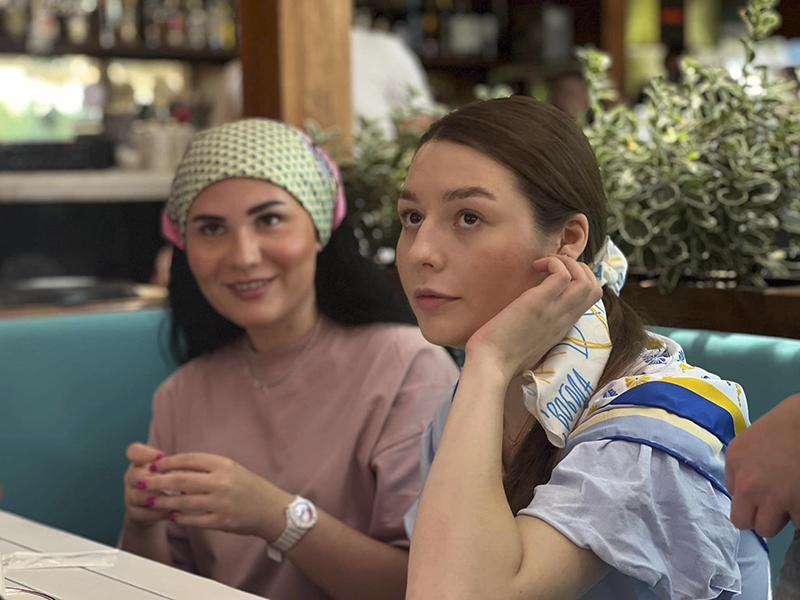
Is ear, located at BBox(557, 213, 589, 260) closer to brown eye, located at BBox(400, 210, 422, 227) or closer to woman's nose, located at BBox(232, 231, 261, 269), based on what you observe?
brown eye, located at BBox(400, 210, 422, 227)

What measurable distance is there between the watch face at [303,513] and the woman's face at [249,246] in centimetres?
33

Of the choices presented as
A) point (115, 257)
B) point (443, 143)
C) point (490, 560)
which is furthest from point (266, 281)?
point (115, 257)

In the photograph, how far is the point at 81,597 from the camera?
1.13 meters

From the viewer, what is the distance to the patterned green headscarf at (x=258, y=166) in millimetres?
1722

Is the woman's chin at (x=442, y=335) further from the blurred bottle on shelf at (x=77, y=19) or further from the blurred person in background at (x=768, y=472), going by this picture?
the blurred bottle on shelf at (x=77, y=19)

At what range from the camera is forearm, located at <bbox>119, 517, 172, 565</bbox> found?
1.66 meters

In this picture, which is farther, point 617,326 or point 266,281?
point 266,281

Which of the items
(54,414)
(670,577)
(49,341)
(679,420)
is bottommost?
(54,414)

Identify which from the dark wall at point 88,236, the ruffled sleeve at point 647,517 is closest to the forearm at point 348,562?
the ruffled sleeve at point 647,517

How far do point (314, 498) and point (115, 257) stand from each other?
3.39 m

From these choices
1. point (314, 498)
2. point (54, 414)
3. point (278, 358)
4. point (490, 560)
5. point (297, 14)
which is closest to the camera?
point (490, 560)

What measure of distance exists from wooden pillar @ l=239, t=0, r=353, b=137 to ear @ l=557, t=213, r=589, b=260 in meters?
1.35

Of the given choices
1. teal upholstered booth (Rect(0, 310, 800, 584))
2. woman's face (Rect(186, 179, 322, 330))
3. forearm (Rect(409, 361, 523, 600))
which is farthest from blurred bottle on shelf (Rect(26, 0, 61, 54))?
forearm (Rect(409, 361, 523, 600))

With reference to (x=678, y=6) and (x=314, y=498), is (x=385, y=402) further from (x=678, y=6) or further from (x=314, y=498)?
(x=678, y=6)
